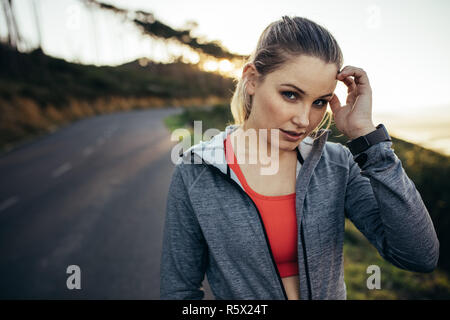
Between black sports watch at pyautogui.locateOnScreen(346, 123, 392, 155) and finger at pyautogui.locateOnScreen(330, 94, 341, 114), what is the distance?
237 mm

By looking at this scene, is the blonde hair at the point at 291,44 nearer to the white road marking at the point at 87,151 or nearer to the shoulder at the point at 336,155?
the shoulder at the point at 336,155

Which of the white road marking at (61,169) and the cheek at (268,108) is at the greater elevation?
the white road marking at (61,169)

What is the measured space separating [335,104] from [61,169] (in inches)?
333

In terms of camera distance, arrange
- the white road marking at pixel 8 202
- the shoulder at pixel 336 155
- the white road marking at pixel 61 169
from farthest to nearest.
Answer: the white road marking at pixel 61 169 → the white road marking at pixel 8 202 → the shoulder at pixel 336 155

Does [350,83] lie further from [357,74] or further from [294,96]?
[294,96]

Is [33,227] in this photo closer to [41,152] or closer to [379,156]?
[379,156]

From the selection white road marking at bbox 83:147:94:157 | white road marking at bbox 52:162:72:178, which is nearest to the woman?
white road marking at bbox 52:162:72:178

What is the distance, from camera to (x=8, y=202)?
5562 millimetres

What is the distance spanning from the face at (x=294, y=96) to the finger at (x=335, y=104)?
0.12ft

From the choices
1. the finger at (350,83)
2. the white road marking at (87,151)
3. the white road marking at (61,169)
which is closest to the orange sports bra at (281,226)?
the finger at (350,83)

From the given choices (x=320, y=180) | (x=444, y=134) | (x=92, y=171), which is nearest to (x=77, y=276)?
(x=320, y=180)

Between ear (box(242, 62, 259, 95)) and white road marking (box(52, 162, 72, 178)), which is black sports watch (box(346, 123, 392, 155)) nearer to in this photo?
ear (box(242, 62, 259, 95))

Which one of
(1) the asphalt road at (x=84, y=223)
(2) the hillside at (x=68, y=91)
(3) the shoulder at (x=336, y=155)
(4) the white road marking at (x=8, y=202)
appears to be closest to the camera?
(3) the shoulder at (x=336, y=155)

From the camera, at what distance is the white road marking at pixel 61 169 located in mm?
7324
